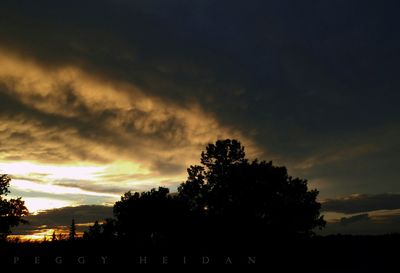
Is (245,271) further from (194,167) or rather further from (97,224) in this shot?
(97,224)

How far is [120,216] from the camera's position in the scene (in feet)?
243

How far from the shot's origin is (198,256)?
127ft

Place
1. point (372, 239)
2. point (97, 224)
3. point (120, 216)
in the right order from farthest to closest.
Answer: point (97, 224) → point (120, 216) → point (372, 239)

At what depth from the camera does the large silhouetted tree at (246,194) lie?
58750mm

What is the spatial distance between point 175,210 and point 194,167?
23.8ft

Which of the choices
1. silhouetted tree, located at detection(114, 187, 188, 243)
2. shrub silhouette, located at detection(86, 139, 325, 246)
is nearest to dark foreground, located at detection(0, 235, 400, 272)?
shrub silhouette, located at detection(86, 139, 325, 246)

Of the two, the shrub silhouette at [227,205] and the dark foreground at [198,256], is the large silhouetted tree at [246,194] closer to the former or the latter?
the shrub silhouette at [227,205]

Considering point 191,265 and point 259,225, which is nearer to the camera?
point 191,265

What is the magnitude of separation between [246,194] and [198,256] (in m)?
21.9

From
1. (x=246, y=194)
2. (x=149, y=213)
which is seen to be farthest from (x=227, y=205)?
(x=149, y=213)

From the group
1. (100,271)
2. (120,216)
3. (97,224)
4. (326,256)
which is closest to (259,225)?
(326,256)

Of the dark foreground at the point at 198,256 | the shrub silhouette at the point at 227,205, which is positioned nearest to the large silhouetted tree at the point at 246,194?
the shrub silhouette at the point at 227,205

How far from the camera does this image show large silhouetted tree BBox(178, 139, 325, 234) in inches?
2313

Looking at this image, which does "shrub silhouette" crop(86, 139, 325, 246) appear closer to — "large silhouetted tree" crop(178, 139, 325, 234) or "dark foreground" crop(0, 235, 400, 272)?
"large silhouetted tree" crop(178, 139, 325, 234)
